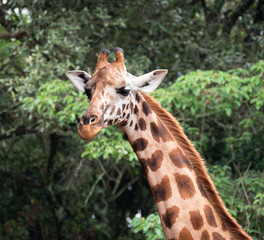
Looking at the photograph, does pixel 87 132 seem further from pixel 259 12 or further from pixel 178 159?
pixel 259 12

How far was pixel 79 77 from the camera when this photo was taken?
3.75 meters

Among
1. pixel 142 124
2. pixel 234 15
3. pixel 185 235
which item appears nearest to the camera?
pixel 185 235

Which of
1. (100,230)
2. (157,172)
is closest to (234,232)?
(157,172)

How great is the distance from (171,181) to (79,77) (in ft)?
3.42

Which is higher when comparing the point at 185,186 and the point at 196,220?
the point at 185,186

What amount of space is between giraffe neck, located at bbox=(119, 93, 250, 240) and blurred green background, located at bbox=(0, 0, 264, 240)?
184 cm

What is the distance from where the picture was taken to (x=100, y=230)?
Result: 9.78 m

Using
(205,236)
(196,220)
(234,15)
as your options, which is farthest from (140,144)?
(234,15)

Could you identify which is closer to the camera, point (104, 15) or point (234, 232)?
point (234, 232)

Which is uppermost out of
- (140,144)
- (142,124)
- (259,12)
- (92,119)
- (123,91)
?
(259,12)

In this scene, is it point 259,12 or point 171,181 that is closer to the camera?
point 171,181

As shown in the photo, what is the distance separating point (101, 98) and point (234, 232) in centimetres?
127

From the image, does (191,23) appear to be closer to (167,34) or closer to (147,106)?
(167,34)

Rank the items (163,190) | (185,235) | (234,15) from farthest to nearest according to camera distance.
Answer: (234,15) < (163,190) < (185,235)
